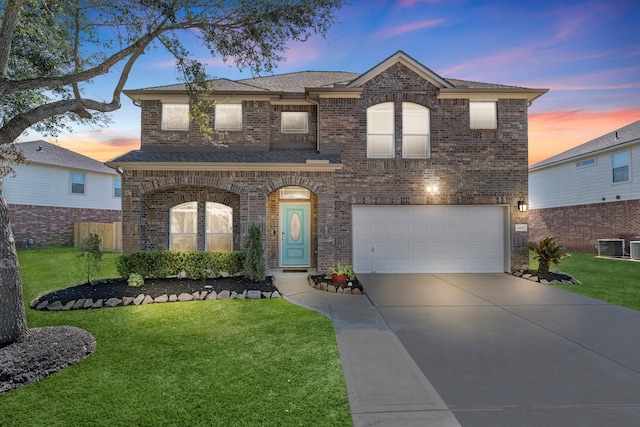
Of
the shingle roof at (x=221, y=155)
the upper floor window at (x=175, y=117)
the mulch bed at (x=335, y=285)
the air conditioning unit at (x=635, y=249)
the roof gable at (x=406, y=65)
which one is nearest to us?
the mulch bed at (x=335, y=285)

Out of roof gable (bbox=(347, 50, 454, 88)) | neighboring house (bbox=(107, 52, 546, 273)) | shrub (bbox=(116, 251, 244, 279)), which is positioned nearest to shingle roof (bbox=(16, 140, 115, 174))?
neighboring house (bbox=(107, 52, 546, 273))

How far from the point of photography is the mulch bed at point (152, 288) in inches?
287

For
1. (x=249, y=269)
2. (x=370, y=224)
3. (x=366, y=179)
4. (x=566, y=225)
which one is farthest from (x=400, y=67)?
(x=566, y=225)

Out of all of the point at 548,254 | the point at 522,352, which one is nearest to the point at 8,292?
the point at 522,352

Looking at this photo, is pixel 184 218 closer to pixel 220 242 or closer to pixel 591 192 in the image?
pixel 220 242

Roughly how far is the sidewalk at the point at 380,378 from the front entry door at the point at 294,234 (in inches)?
204

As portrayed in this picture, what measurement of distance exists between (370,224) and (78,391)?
8.76m

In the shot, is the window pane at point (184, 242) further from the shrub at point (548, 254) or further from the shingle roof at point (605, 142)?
the shingle roof at point (605, 142)

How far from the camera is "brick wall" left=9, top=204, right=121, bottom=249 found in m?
16.4

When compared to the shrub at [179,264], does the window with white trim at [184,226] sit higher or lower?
higher

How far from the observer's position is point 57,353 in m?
4.34

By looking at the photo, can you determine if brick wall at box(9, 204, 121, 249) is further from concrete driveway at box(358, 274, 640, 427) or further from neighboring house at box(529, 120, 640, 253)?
neighboring house at box(529, 120, 640, 253)

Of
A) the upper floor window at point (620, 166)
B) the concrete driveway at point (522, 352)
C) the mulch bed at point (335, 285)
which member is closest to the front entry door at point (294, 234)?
the mulch bed at point (335, 285)

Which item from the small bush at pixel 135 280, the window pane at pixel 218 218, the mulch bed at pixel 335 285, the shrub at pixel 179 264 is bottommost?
the mulch bed at pixel 335 285
